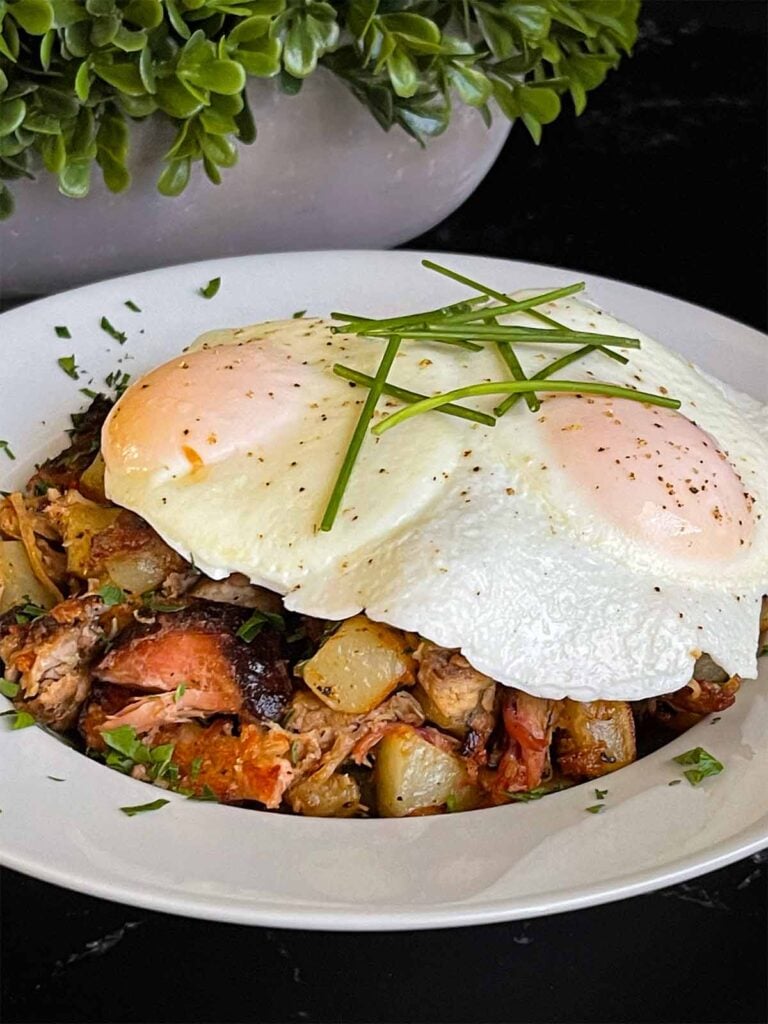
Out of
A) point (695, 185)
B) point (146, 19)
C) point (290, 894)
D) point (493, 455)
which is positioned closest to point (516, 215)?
→ point (695, 185)

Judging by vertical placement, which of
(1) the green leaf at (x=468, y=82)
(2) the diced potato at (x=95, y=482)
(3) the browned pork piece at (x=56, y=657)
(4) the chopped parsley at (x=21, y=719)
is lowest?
(4) the chopped parsley at (x=21, y=719)

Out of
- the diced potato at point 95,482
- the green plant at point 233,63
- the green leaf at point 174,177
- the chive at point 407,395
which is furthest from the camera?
the green leaf at point 174,177

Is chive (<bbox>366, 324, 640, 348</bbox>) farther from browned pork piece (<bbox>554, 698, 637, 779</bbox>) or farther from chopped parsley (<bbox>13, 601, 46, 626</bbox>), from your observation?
chopped parsley (<bbox>13, 601, 46, 626</bbox>)

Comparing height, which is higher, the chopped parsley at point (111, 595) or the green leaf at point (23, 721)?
the chopped parsley at point (111, 595)

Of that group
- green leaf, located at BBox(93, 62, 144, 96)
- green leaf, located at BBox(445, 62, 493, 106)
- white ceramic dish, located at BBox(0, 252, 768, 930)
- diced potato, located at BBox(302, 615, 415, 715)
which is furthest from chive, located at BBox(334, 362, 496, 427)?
green leaf, located at BBox(445, 62, 493, 106)

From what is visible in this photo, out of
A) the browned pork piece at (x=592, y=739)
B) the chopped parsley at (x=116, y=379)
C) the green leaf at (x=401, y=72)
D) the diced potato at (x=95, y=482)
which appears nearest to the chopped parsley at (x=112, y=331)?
the chopped parsley at (x=116, y=379)

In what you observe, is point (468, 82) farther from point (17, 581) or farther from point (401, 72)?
point (17, 581)

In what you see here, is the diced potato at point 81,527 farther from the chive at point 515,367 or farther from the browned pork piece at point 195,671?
the chive at point 515,367

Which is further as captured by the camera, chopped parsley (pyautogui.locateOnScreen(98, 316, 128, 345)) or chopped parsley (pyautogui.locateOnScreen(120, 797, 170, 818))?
chopped parsley (pyautogui.locateOnScreen(98, 316, 128, 345))

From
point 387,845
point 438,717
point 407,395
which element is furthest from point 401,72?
point 387,845
